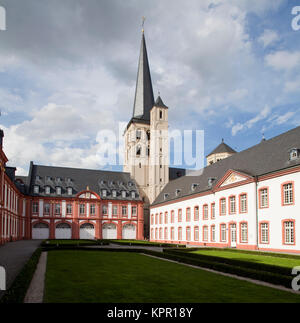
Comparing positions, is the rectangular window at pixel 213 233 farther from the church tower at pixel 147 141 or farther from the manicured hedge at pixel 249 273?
the church tower at pixel 147 141

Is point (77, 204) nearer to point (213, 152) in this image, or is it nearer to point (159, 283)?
point (213, 152)

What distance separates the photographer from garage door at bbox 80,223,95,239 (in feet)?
212

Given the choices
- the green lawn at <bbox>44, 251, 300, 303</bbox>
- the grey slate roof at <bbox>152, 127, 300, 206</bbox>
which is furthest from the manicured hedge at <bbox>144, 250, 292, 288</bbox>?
the grey slate roof at <bbox>152, 127, 300, 206</bbox>

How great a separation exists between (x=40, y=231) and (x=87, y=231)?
8.74 m

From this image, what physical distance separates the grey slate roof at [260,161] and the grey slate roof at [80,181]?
21.2 m

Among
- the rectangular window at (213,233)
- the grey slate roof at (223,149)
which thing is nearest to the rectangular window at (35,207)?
the rectangular window at (213,233)

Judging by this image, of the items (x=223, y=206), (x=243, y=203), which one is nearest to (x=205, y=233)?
(x=223, y=206)

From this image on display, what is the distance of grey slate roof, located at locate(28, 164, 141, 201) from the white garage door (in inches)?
225

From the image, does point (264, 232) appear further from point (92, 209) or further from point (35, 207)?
point (35, 207)

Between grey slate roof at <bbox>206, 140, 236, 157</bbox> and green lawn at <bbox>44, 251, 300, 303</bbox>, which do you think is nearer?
green lawn at <bbox>44, 251, 300, 303</bbox>

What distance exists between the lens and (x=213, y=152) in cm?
7525

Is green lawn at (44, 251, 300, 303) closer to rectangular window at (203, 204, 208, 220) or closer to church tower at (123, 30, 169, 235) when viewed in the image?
rectangular window at (203, 204, 208, 220)
